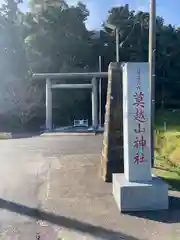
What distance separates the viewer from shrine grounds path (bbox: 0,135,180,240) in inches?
181

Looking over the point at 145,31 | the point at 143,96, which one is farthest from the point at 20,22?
the point at 143,96

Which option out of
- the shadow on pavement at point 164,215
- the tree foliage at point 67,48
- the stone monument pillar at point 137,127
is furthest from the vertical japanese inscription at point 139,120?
the tree foliage at point 67,48

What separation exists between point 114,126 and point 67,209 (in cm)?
226

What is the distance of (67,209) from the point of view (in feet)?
18.4

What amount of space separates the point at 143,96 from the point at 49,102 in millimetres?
17866

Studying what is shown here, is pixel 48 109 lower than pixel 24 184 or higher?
higher

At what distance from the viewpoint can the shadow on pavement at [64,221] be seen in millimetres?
4514

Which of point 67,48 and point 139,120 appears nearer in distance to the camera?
point 139,120

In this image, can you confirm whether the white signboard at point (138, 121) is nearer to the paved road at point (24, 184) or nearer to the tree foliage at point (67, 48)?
the paved road at point (24, 184)

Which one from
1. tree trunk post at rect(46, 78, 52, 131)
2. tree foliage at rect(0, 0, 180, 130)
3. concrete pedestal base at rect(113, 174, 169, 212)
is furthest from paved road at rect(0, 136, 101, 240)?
tree foliage at rect(0, 0, 180, 130)

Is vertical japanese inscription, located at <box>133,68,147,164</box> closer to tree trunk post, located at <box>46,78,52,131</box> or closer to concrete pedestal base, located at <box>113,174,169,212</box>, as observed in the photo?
concrete pedestal base, located at <box>113,174,169,212</box>

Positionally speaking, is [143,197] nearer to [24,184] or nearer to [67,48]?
[24,184]

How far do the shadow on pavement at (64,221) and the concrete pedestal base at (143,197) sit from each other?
770 mm

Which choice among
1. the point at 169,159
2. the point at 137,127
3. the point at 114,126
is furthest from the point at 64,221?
the point at 169,159
